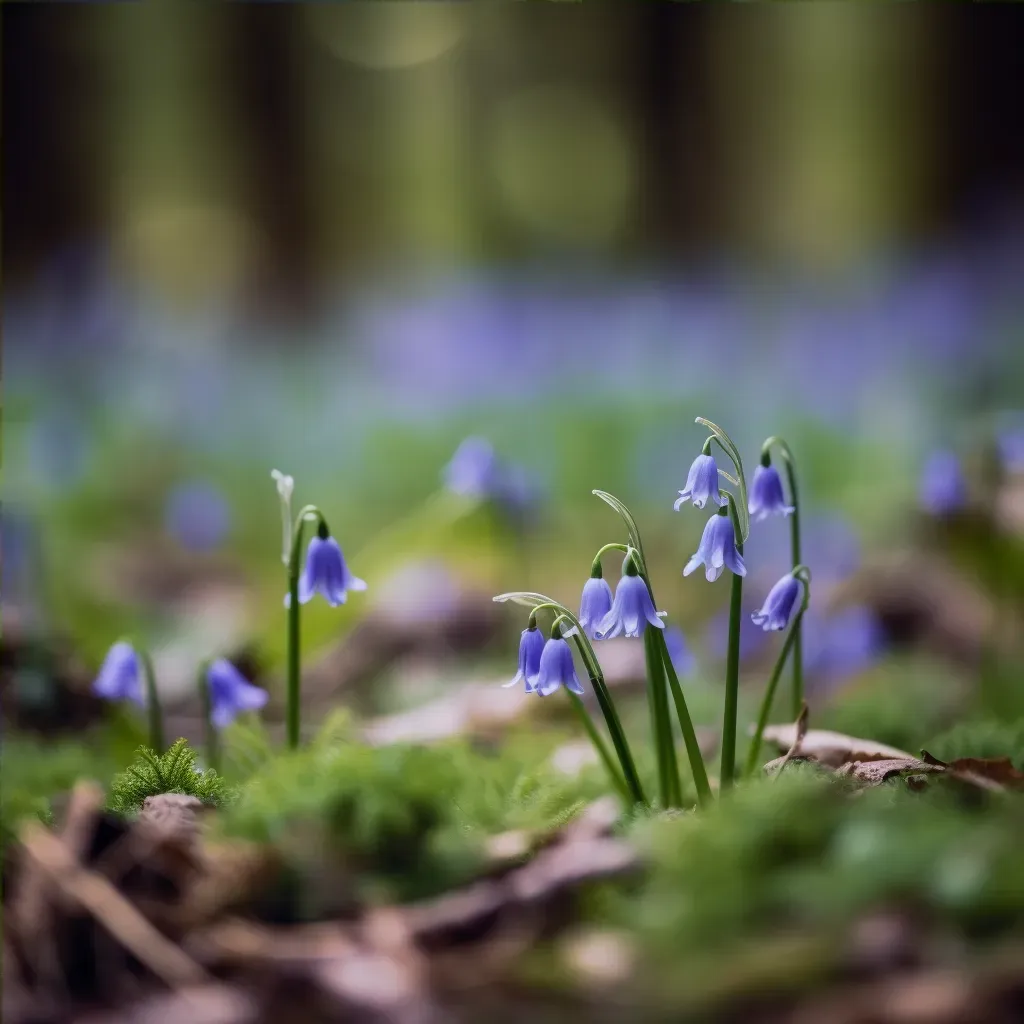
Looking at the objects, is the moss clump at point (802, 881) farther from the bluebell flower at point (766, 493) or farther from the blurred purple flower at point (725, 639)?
the blurred purple flower at point (725, 639)

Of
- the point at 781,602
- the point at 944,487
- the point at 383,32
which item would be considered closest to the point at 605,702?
the point at 781,602

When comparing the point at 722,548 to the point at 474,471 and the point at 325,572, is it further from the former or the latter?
the point at 474,471

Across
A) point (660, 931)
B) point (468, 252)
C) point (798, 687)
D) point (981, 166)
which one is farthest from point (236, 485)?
point (981, 166)

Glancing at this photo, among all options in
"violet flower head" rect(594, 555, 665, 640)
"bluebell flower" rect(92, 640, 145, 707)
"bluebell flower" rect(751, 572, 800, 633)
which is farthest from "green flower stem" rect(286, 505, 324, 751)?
"bluebell flower" rect(751, 572, 800, 633)

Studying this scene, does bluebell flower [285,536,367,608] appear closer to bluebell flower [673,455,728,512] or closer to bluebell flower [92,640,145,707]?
bluebell flower [92,640,145,707]

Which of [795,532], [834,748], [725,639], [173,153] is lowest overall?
[725,639]

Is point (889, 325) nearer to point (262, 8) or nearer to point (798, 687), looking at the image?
point (798, 687)

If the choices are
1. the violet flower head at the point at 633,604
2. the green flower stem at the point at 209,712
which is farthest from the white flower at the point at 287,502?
the violet flower head at the point at 633,604
